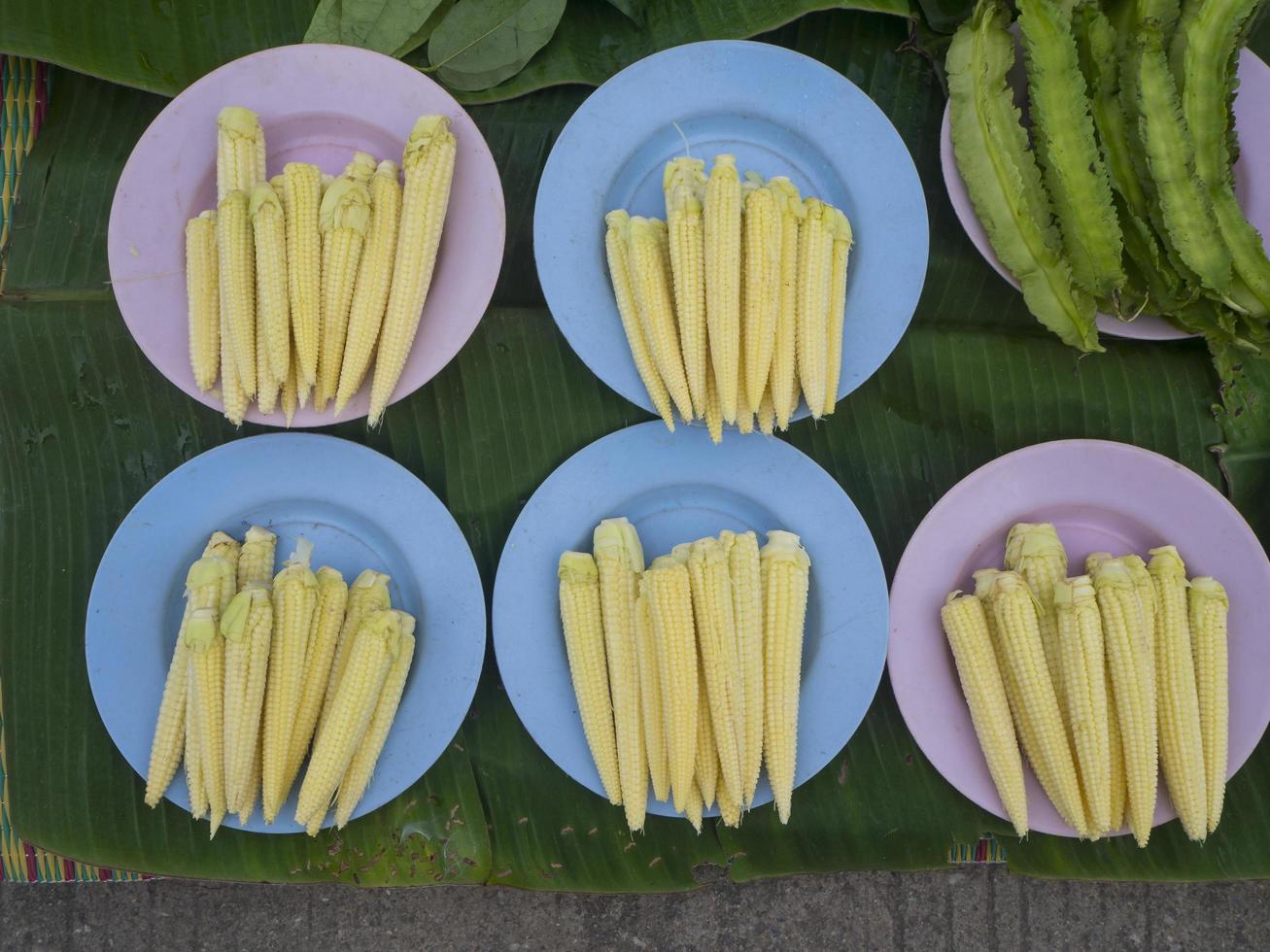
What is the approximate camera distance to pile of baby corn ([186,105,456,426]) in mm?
2188

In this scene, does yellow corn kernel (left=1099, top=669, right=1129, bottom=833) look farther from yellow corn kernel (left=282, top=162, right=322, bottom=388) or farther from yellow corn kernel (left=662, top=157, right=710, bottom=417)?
yellow corn kernel (left=282, top=162, right=322, bottom=388)

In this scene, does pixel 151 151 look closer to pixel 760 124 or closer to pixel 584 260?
pixel 584 260

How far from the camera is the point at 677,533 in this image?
244 centimetres

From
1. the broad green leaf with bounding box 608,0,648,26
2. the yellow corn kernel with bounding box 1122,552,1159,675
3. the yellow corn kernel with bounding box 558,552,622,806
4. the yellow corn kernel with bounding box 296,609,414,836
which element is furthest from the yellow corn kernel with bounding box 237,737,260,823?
the yellow corn kernel with bounding box 1122,552,1159,675

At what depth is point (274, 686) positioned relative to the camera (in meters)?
2.20

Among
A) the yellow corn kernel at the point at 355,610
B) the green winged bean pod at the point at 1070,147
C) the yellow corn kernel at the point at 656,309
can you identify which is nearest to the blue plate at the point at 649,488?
the yellow corn kernel at the point at 656,309

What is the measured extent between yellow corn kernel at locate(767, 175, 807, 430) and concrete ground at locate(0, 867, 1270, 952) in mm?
1838

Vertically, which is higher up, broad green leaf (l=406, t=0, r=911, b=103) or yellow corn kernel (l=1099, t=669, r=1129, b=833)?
broad green leaf (l=406, t=0, r=911, b=103)

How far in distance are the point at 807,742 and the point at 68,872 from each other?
2361 millimetres

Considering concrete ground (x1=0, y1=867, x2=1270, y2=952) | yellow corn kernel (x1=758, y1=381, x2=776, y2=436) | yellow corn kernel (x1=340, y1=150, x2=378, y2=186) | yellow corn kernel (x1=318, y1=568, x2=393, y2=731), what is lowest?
concrete ground (x1=0, y1=867, x2=1270, y2=952)

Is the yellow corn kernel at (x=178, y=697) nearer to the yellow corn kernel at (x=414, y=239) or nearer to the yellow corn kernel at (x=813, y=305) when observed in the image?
the yellow corn kernel at (x=414, y=239)

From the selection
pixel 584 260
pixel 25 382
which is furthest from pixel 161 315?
pixel 584 260

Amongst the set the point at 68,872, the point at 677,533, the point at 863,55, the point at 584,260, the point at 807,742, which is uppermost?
the point at 863,55

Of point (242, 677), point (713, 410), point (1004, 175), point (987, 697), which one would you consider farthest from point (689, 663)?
point (1004, 175)
